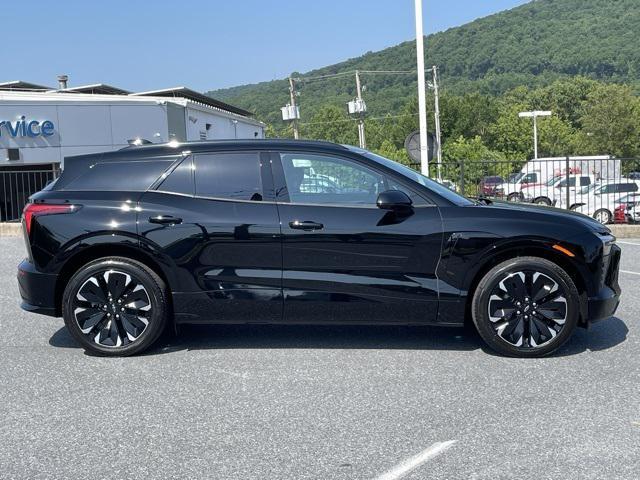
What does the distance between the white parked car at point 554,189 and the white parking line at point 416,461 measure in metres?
14.8

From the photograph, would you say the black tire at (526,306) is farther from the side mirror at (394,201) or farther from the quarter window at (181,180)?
the quarter window at (181,180)

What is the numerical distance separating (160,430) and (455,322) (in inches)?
91.2

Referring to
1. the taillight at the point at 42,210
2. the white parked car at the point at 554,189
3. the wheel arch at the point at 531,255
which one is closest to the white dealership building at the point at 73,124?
the white parked car at the point at 554,189

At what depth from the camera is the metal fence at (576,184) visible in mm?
15711

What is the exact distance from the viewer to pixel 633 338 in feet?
18.2

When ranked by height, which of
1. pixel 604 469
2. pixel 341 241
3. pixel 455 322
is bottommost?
pixel 604 469

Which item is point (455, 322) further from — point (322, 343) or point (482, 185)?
point (482, 185)

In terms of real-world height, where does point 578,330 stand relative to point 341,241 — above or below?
below

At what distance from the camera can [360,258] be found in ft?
16.6

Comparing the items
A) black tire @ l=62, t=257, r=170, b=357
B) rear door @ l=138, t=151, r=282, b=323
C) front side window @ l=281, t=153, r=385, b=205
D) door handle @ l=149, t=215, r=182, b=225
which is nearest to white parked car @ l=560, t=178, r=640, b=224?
front side window @ l=281, t=153, r=385, b=205

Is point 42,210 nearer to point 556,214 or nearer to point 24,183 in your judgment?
point 556,214

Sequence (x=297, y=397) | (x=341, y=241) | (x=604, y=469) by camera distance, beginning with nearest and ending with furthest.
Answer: (x=604, y=469) < (x=297, y=397) < (x=341, y=241)

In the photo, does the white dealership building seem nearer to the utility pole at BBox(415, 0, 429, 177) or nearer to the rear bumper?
the utility pole at BBox(415, 0, 429, 177)

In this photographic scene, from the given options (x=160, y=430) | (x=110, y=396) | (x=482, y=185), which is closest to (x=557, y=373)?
(x=160, y=430)
